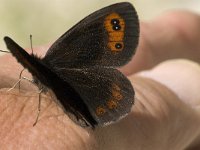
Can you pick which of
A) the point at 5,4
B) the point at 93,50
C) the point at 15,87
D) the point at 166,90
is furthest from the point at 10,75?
the point at 5,4

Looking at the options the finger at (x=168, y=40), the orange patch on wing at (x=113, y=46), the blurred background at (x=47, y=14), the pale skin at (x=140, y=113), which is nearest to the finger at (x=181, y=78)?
the pale skin at (x=140, y=113)

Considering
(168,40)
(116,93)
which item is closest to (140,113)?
(116,93)

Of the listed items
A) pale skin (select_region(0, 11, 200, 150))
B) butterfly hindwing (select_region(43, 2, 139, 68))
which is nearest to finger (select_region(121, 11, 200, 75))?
pale skin (select_region(0, 11, 200, 150))

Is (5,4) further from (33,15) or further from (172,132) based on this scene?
(172,132)

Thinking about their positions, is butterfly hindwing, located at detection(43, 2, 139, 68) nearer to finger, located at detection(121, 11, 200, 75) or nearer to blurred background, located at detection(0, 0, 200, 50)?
finger, located at detection(121, 11, 200, 75)

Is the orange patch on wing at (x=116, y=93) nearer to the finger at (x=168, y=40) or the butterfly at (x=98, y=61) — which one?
the butterfly at (x=98, y=61)
